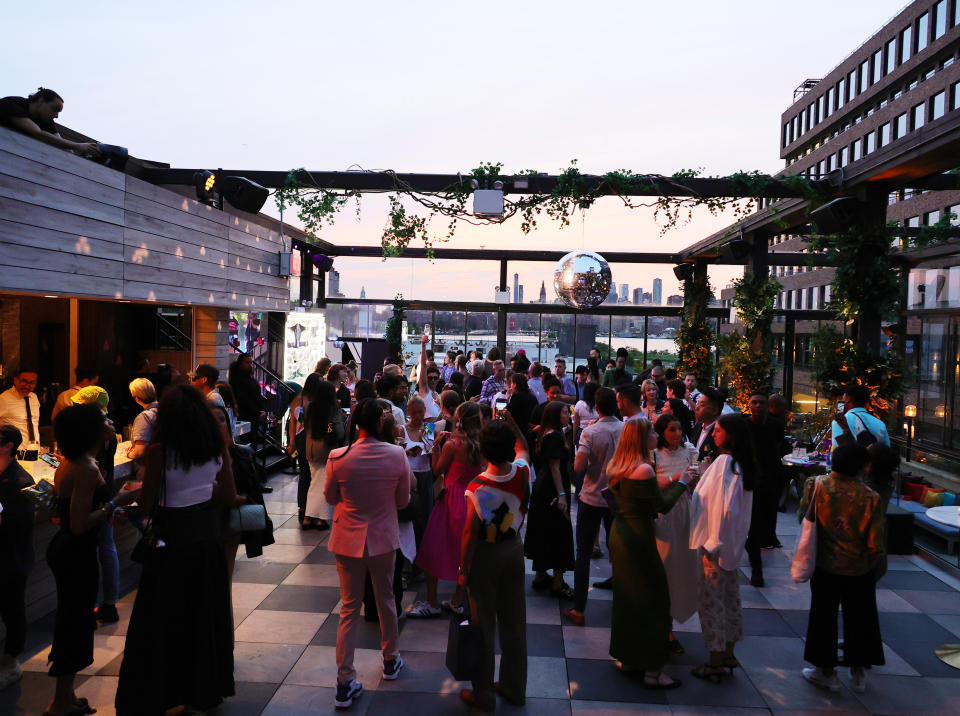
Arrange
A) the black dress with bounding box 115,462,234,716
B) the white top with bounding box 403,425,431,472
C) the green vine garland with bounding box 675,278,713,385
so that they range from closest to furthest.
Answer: the black dress with bounding box 115,462,234,716 → the white top with bounding box 403,425,431,472 → the green vine garland with bounding box 675,278,713,385

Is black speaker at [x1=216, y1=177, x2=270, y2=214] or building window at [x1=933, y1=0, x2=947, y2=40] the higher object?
building window at [x1=933, y1=0, x2=947, y2=40]

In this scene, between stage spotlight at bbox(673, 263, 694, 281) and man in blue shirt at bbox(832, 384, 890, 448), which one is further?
stage spotlight at bbox(673, 263, 694, 281)

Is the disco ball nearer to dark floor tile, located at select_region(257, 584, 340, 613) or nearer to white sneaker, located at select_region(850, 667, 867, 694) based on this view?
dark floor tile, located at select_region(257, 584, 340, 613)

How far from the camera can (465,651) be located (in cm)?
349

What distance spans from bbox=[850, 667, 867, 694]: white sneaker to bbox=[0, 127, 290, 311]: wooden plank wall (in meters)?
6.36

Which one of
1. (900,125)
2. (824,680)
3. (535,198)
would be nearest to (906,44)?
(900,125)

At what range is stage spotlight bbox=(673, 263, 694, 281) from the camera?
55.5ft

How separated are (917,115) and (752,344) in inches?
1192

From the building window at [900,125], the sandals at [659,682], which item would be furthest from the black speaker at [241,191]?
the building window at [900,125]

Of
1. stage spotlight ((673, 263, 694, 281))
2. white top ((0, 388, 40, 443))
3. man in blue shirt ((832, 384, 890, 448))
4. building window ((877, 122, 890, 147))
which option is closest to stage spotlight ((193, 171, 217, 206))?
white top ((0, 388, 40, 443))

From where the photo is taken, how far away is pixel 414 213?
862cm

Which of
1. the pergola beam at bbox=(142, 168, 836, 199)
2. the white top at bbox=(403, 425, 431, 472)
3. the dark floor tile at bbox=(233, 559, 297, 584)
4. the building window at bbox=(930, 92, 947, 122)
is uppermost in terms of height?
the building window at bbox=(930, 92, 947, 122)

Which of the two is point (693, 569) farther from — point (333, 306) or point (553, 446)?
point (333, 306)

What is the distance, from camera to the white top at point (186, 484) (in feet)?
10.8
